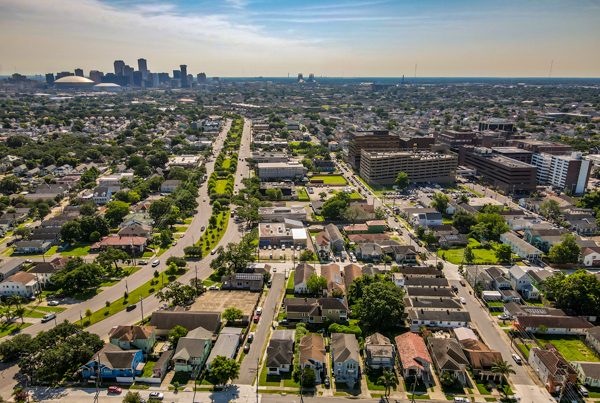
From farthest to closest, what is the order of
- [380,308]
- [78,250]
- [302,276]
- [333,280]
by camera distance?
[78,250], [302,276], [333,280], [380,308]

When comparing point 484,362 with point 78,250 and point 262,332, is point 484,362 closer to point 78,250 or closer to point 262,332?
point 262,332

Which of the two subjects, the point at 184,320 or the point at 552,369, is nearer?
the point at 552,369

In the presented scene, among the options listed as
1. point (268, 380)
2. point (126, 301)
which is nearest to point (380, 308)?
point (268, 380)

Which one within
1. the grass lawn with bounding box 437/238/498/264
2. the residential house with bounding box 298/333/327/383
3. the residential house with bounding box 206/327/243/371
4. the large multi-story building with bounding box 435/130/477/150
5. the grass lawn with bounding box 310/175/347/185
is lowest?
the residential house with bounding box 206/327/243/371

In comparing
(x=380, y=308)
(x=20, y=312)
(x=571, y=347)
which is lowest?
(x=571, y=347)

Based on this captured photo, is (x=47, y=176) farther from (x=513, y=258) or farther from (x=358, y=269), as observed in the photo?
(x=513, y=258)

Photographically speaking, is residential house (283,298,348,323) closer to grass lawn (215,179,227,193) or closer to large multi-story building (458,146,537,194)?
grass lawn (215,179,227,193)

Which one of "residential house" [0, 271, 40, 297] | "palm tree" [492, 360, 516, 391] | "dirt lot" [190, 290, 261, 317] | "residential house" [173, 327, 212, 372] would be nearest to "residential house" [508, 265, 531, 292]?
"palm tree" [492, 360, 516, 391]
